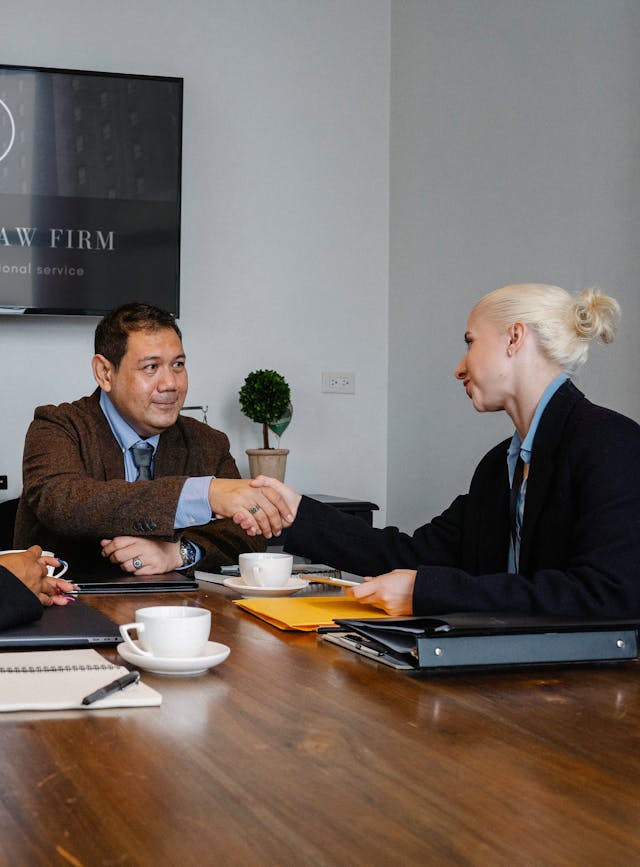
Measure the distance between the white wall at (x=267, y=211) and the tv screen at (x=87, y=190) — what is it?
0.15 meters

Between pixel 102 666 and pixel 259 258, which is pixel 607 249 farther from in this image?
pixel 102 666

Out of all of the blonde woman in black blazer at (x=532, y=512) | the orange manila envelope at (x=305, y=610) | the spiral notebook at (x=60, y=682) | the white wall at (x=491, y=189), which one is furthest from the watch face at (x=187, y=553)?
the white wall at (x=491, y=189)

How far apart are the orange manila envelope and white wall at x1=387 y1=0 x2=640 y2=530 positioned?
1580 mm

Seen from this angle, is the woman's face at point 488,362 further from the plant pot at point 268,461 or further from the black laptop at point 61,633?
the plant pot at point 268,461

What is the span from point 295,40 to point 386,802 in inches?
157

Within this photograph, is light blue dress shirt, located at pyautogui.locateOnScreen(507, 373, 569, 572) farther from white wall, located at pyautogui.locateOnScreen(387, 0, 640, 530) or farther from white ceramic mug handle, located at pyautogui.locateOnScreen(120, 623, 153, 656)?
white wall, located at pyautogui.locateOnScreen(387, 0, 640, 530)

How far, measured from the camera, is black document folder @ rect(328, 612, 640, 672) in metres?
1.18

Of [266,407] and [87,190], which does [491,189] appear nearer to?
[266,407]

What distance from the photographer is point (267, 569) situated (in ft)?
5.91

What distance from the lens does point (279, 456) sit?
399 cm

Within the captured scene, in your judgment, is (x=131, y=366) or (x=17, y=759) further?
(x=131, y=366)

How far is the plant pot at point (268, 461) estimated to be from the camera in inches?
157

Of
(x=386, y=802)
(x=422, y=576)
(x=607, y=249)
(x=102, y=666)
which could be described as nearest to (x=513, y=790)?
(x=386, y=802)

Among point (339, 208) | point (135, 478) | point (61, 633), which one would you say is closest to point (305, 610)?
point (61, 633)
